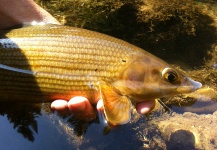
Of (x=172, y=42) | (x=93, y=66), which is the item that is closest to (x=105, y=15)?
(x=172, y=42)

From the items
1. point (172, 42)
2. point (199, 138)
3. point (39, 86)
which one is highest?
point (39, 86)

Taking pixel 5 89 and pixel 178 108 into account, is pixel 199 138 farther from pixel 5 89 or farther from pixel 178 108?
pixel 5 89

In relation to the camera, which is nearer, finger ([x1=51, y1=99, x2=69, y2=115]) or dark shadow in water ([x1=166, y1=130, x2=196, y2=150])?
finger ([x1=51, y1=99, x2=69, y2=115])

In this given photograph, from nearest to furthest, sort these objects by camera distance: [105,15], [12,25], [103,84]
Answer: [103,84] → [12,25] → [105,15]

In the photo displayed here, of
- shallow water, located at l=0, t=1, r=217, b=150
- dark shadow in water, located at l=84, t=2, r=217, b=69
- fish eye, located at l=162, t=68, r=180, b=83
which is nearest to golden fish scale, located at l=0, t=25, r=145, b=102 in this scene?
fish eye, located at l=162, t=68, r=180, b=83

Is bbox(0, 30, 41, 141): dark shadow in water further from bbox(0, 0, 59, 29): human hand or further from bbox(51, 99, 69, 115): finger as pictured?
bbox(0, 0, 59, 29): human hand

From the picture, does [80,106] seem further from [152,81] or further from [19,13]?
[19,13]

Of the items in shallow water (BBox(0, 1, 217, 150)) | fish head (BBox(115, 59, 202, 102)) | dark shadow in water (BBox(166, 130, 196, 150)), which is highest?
fish head (BBox(115, 59, 202, 102))

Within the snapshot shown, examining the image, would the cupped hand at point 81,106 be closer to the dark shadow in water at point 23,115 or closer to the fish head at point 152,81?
the fish head at point 152,81

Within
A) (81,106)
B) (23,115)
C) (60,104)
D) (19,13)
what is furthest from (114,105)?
(19,13)
